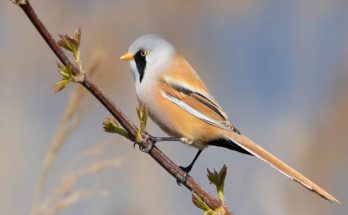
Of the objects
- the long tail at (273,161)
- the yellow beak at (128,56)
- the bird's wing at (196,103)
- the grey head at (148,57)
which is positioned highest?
the yellow beak at (128,56)

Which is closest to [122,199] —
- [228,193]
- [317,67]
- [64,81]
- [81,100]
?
[228,193]

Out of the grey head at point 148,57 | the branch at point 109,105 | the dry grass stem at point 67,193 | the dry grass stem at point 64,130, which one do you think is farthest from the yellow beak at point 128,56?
the branch at point 109,105

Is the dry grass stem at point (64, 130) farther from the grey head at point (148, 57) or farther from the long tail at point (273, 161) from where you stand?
the long tail at point (273, 161)

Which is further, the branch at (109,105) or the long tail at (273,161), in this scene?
the long tail at (273,161)

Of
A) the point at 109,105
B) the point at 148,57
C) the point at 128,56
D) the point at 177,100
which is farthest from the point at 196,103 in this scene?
the point at 109,105

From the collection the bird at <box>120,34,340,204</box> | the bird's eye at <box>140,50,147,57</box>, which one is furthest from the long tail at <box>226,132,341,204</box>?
the bird's eye at <box>140,50,147,57</box>

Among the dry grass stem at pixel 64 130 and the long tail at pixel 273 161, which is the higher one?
the dry grass stem at pixel 64 130

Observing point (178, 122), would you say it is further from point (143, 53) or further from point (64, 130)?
point (64, 130)

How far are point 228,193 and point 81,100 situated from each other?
1362 mm

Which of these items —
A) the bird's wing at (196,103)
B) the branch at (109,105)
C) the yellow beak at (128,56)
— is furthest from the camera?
the bird's wing at (196,103)

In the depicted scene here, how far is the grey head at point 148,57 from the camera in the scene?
2.98 meters

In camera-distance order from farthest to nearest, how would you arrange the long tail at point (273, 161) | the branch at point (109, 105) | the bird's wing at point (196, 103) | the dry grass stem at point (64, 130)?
the bird's wing at point (196, 103)
the dry grass stem at point (64, 130)
the long tail at point (273, 161)
the branch at point (109, 105)

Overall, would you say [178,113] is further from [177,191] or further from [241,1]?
[241,1]

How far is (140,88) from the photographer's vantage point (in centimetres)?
306
